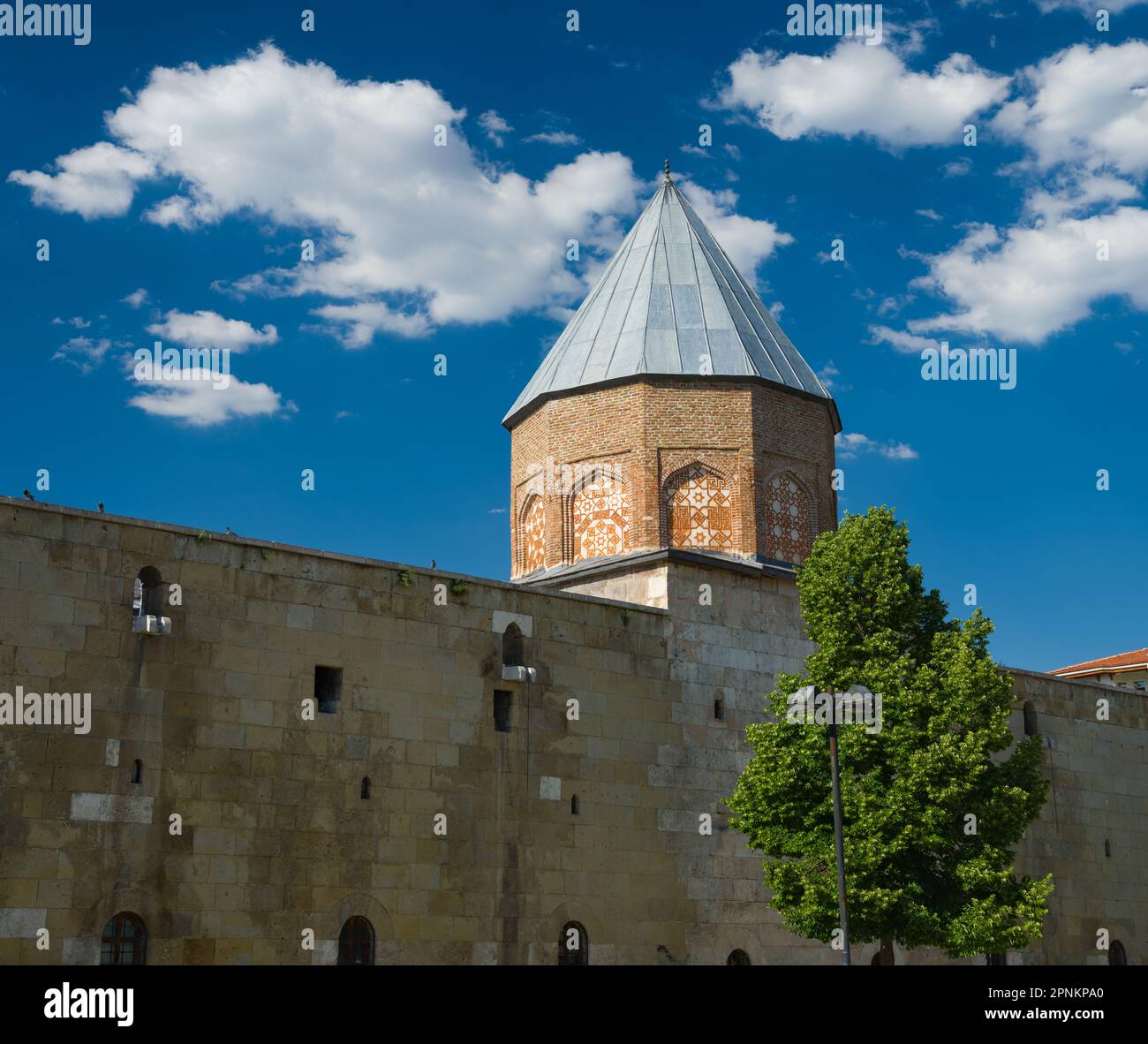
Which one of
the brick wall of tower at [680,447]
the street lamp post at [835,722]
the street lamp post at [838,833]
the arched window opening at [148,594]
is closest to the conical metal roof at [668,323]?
the brick wall of tower at [680,447]

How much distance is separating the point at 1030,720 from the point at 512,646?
12.0m

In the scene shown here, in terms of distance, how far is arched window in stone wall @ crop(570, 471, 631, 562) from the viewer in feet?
79.6

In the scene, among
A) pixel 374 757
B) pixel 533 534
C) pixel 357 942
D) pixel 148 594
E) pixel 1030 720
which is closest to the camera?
Answer: pixel 148 594

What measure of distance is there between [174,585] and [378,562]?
2.93 meters

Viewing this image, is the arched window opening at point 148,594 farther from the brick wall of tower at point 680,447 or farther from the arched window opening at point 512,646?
the brick wall of tower at point 680,447

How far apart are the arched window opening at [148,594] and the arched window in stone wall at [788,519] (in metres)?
10.8

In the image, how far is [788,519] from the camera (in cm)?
2483

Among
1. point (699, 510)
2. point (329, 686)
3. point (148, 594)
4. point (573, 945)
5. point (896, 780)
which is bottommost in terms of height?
point (573, 945)

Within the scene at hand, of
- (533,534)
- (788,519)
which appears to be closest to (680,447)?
(788,519)

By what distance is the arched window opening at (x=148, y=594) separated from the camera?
17.4m

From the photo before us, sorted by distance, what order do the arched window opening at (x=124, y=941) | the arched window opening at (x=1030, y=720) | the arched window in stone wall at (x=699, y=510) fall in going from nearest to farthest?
the arched window opening at (x=124, y=941), the arched window in stone wall at (x=699, y=510), the arched window opening at (x=1030, y=720)

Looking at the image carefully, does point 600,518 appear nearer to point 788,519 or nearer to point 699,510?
point 699,510

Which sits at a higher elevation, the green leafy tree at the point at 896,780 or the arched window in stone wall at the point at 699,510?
the arched window in stone wall at the point at 699,510
